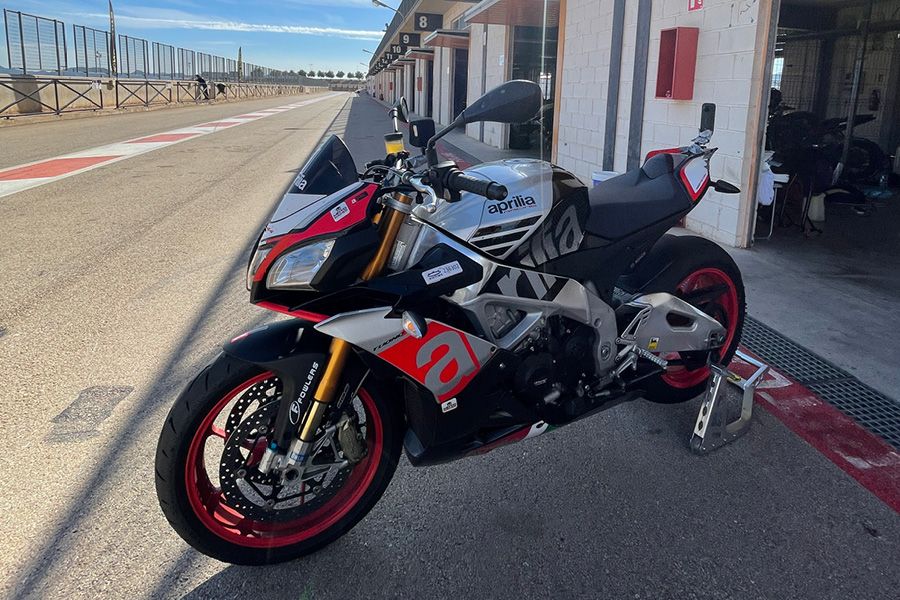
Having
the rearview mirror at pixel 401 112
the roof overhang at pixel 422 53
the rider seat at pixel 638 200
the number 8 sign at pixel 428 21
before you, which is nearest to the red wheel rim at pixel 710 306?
the rider seat at pixel 638 200

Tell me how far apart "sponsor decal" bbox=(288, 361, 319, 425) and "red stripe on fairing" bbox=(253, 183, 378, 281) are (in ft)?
1.08

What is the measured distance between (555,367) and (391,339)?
72cm

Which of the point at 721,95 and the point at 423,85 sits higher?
the point at 423,85

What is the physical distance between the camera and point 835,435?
10.3ft

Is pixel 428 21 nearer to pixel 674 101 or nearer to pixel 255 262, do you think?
pixel 674 101

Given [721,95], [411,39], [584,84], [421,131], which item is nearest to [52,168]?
[584,84]

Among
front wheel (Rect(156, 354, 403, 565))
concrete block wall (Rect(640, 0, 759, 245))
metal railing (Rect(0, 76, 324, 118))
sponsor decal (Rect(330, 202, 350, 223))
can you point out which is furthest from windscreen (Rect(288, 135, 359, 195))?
metal railing (Rect(0, 76, 324, 118))

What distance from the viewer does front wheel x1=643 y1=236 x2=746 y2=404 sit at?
3137 mm

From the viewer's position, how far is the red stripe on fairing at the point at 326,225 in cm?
201

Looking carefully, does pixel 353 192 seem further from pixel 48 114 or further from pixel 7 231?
pixel 48 114

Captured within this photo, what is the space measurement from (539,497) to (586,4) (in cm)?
915

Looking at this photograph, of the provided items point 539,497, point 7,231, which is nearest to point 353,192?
point 539,497

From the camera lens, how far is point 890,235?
7.18 m

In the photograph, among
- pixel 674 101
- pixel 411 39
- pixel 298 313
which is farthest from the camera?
pixel 411 39
